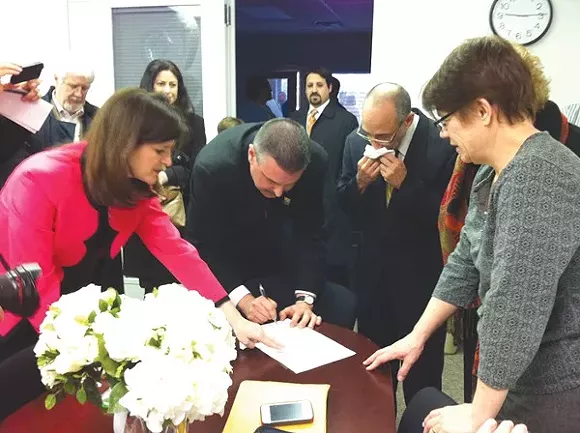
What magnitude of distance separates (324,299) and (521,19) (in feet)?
6.97

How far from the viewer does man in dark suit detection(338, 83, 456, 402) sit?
80.5 inches

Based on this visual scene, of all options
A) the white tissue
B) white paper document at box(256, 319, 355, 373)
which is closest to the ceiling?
the white tissue

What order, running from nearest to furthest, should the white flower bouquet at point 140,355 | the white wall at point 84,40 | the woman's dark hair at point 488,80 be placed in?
the white flower bouquet at point 140,355
the woman's dark hair at point 488,80
the white wall at point 84,40

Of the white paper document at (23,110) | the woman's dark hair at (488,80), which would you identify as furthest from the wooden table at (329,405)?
the white paper document at (23,110)

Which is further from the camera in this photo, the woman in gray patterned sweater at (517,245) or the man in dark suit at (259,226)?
the man in dark suit at (259,226)

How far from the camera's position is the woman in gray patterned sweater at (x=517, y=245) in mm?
963

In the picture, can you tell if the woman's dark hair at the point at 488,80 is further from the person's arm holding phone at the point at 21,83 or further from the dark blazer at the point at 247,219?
the person's arm holding phone at the point at 21,83

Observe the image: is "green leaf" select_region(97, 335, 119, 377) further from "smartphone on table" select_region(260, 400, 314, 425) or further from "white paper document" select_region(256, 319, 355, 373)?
"white paper document" select_region(256, 319, 355, 373)

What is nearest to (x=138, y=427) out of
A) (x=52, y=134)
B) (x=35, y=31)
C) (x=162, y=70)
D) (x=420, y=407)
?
(x=420, y=407)

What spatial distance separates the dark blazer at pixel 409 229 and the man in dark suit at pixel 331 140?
0.47 m

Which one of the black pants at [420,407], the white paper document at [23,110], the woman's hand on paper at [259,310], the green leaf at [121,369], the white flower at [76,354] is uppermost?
the white paper document at [23,110]

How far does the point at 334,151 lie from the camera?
131 inches

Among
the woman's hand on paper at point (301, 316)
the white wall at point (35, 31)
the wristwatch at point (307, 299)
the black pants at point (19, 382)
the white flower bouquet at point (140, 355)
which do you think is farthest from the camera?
the white wall at point (35, 31)

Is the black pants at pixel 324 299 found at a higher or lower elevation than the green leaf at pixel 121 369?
lower
